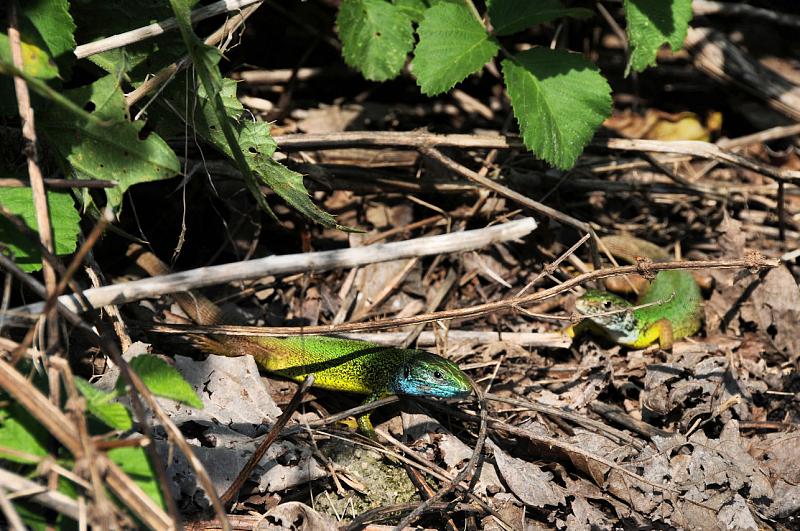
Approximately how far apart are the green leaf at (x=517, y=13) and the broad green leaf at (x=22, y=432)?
250cm

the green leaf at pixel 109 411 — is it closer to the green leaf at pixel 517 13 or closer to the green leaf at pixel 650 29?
the green leaf at pixel 517 13

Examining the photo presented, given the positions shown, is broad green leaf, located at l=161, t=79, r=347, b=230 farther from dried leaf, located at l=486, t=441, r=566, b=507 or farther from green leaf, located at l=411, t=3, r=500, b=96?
dried leaf, located at l=486, t=441, r=566, b=507

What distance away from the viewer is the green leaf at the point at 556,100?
10.8 feet

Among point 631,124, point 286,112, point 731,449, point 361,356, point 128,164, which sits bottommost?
point 731,449

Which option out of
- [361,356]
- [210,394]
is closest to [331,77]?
[361,356]

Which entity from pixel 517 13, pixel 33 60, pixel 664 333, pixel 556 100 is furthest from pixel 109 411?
pixel 664 333

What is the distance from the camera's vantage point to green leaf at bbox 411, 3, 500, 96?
3.22 meters

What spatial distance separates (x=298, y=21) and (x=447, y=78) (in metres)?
1.64

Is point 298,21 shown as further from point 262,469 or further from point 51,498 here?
point 51,498

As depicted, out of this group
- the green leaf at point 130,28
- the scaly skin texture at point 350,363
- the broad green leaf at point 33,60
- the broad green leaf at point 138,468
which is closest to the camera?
the broad green leaf at point 138,468

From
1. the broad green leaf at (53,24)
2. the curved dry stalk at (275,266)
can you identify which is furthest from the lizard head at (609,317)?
the broad green leaf at (53,24)

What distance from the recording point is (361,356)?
3439 mm

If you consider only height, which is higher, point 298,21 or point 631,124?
point 298,21

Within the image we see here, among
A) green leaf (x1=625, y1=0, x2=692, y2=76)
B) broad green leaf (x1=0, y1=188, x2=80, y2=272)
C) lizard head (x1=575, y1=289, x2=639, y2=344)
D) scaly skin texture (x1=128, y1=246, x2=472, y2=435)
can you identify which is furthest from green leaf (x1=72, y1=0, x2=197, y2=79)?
lizard head (x1=575, y1=289, x2=639, y2=344)
